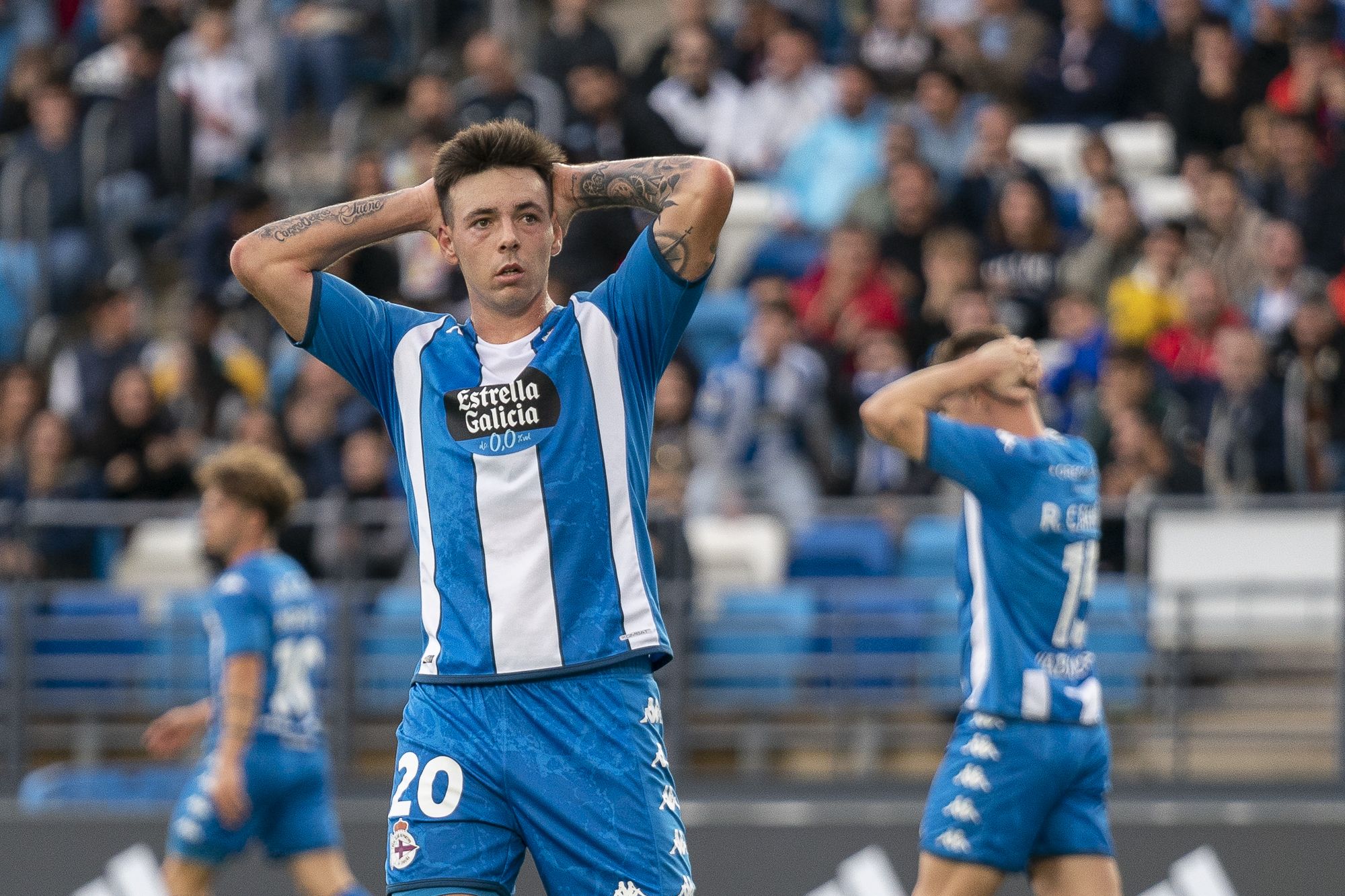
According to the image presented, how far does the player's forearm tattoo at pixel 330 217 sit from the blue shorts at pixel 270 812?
373 cm

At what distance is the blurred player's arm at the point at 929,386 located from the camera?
662 centimetres

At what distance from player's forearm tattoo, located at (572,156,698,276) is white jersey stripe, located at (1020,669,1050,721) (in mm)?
2524

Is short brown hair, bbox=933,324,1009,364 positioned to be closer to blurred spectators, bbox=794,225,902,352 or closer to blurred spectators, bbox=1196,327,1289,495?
blurred spectators, bbox=1196,327,1289,495

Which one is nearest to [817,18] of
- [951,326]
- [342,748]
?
[951,326]

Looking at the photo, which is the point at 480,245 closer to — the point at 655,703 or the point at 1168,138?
the point at 655,703

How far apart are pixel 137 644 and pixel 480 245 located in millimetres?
7031

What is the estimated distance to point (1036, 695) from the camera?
637cm

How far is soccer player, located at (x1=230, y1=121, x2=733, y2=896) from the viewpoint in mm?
4340

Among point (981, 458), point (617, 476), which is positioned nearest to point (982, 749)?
point (981, 458)

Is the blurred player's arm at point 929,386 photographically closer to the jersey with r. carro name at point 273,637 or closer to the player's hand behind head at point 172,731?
the jersey with r. carro name at point 273,637

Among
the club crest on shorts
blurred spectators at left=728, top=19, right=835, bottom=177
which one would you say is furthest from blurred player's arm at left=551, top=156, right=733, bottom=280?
blurred spectators at left=728, top=19, right=835, bottom=177

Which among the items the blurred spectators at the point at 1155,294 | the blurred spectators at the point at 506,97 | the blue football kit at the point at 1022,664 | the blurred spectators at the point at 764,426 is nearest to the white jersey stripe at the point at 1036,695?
the blue football kit at the point at 1022,664

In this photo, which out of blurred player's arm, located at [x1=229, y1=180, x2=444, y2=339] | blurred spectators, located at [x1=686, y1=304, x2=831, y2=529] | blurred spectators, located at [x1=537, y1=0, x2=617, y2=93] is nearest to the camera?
blurred player's arm, located at [x1=229, y1=180, x2=444, y2=339]

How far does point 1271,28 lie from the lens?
13.2m
